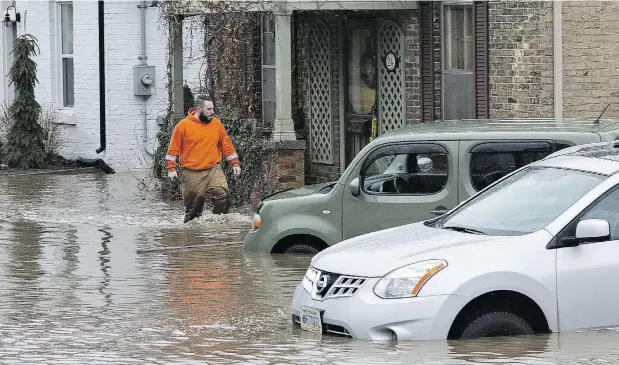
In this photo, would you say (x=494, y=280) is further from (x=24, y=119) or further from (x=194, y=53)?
(x=24, y=119)

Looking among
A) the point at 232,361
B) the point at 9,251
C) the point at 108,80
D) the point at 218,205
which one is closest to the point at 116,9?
the point at 108,80

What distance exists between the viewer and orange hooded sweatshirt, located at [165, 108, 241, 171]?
1827 cm

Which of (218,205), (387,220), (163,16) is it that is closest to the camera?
(387,220)

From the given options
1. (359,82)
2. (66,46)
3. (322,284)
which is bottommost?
(322,284)

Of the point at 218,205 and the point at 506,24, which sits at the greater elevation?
the point at 506,24

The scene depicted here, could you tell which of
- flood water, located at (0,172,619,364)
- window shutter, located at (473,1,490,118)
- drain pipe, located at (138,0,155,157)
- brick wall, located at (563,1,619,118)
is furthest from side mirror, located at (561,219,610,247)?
drain pipe, located at (138,0,155,157)

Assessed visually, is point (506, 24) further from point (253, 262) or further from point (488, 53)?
point (253, 262)

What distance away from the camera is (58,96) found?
95.3 ft

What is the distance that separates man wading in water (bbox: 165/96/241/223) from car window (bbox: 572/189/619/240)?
9309 mm

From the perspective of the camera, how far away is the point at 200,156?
60.3ft

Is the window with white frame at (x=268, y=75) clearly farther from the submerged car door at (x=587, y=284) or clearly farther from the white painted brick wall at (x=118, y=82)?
the submerged car door at (x=587, y=284)

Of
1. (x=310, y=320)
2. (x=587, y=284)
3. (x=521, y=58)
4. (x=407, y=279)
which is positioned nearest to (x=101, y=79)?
(x=521, y=58)

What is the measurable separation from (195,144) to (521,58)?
4.23m

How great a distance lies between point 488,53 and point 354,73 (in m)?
3.35
